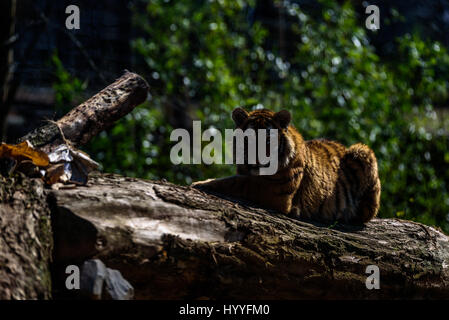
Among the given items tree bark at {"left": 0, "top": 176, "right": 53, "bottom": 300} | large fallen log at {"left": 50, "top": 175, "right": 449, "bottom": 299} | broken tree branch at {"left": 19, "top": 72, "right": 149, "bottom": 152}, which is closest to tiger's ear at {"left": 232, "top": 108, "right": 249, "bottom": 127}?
broken tree branch at {"left": 19, "top": 72, "right": 149, "bottom": 152}

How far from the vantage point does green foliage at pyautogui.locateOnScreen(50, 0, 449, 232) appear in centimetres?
855

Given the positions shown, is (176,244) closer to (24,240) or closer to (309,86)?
(24,240)

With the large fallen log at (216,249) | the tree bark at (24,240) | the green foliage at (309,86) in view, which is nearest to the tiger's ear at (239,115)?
the large fallen log at (216,249)

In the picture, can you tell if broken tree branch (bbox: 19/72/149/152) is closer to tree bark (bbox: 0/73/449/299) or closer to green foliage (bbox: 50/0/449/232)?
tree bark (bbox: 0/73/449/299)

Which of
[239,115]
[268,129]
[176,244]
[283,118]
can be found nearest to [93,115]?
[176,244]

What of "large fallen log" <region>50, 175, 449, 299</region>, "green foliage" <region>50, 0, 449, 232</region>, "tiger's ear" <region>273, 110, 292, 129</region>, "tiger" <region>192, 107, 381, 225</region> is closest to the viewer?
"large fallen log" <region>50, 175, 449, 299</region>

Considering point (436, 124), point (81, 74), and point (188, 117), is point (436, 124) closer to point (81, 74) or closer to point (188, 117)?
point (188, 117)

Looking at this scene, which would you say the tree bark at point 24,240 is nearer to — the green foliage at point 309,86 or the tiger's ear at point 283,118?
the tiger's ear at point 283,118

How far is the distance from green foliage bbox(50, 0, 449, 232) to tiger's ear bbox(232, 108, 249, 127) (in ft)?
11.4

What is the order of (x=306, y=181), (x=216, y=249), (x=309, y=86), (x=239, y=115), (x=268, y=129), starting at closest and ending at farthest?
(x=216, y=249), (x=268, y=129), (x=239, y=115), (x=306, y=181), (x=309, y=86)

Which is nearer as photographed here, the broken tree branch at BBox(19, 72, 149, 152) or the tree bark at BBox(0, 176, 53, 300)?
the tree bark at BBox(0, 176, 53, 300)

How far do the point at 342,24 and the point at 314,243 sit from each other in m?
6.37

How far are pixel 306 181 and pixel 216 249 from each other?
70.8 inches

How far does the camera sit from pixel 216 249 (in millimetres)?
3375
